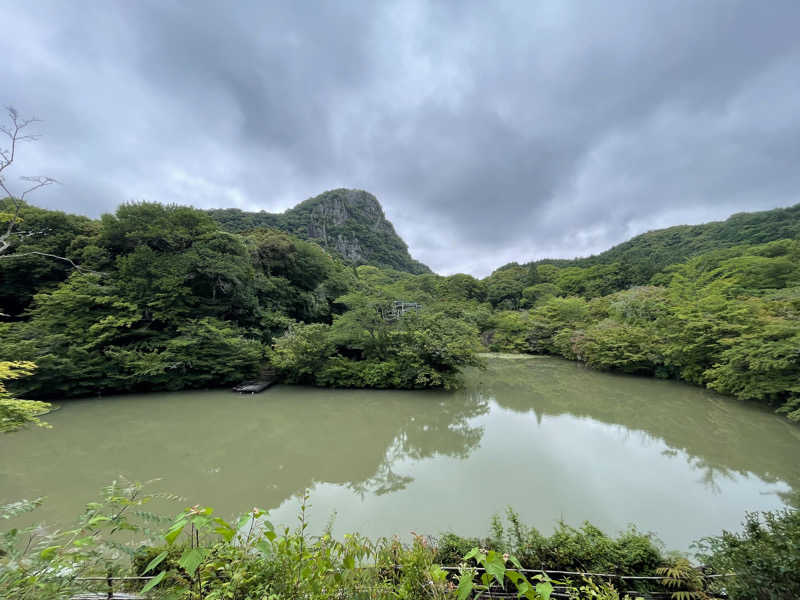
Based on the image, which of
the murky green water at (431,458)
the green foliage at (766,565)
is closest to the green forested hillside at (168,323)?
the murky green water at (431,458)

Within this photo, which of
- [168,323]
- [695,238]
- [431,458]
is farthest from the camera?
[695,238]

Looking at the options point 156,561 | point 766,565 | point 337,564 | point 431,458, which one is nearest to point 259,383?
point 431,458

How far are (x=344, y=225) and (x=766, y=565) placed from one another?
47.3m

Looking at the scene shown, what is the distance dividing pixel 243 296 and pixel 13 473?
278 inches

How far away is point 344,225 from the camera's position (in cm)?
4572

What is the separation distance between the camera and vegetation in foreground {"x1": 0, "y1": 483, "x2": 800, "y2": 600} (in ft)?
3.33

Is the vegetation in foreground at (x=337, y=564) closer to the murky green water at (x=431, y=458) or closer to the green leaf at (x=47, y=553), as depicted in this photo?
the green leaf at (x=47, y=553)

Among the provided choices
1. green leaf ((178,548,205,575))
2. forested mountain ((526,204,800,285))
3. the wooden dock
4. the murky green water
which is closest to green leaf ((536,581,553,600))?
green leaf ((178,548,205,575))

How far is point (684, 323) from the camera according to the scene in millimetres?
9250

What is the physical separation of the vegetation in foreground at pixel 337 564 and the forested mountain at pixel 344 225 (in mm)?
34974

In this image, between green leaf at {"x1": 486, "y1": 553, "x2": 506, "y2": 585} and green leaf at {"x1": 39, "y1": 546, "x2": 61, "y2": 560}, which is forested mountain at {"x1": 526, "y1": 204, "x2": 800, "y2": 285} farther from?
green leaf at {"x1": 39, "y1": 546, "x2": 61, "y2": 560}

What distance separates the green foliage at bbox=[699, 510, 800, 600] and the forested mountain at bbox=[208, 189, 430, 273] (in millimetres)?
35522

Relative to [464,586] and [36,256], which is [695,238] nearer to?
[464,586]

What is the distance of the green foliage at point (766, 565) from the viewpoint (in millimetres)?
1521
